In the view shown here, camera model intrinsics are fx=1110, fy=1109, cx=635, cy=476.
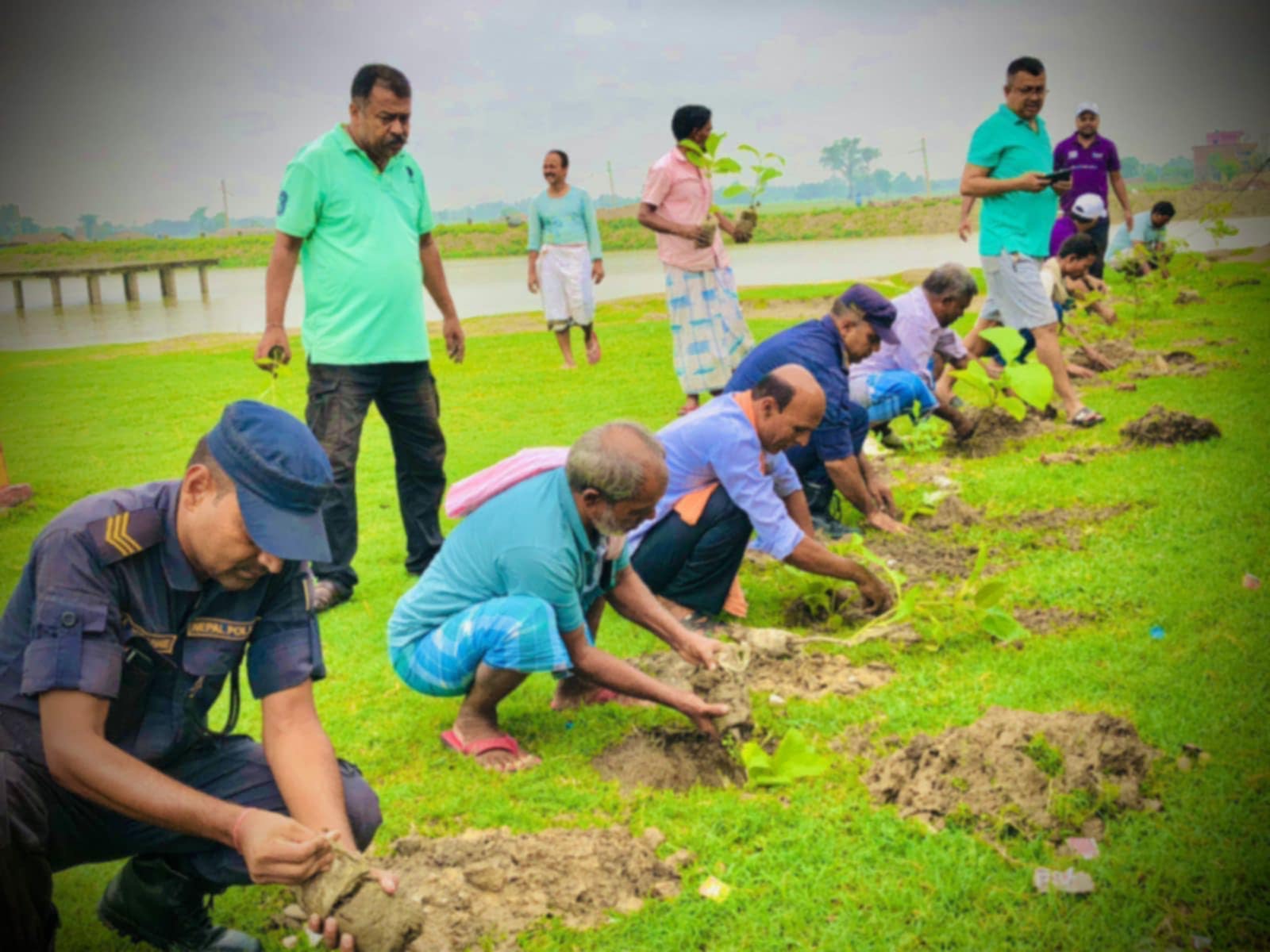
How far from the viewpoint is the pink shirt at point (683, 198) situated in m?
8.31

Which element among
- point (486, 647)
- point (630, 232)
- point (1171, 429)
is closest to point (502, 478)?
point (486, 647)

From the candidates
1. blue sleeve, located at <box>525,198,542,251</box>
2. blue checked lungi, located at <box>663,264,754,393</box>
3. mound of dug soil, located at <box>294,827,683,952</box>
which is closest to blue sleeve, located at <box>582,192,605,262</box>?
blue sleeve, located at <box>525,198,542,251</box>

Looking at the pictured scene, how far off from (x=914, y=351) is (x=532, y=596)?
425 cm

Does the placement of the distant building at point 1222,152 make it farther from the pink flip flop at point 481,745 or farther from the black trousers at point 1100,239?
the pink flip flop at point 481,745

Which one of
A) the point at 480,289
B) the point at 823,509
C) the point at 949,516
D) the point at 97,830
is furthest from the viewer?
the point at 480,289

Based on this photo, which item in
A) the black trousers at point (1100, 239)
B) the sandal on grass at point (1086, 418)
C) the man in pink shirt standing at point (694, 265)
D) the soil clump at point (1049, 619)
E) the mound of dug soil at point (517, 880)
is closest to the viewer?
the mound of dug soil at point (517, 880)

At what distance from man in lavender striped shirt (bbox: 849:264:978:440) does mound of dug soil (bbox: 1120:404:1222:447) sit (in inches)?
50.6

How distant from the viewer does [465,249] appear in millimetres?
44062

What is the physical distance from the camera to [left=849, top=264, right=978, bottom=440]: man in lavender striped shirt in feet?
22.9

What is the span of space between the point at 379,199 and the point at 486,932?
369cm

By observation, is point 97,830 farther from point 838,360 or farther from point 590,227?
point 590,227

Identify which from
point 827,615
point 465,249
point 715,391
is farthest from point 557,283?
point 465,249

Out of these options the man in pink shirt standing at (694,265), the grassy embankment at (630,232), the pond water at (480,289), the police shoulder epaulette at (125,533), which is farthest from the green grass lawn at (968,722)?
the grassy embankment at (630,232)

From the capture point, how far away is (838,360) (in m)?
5.82
